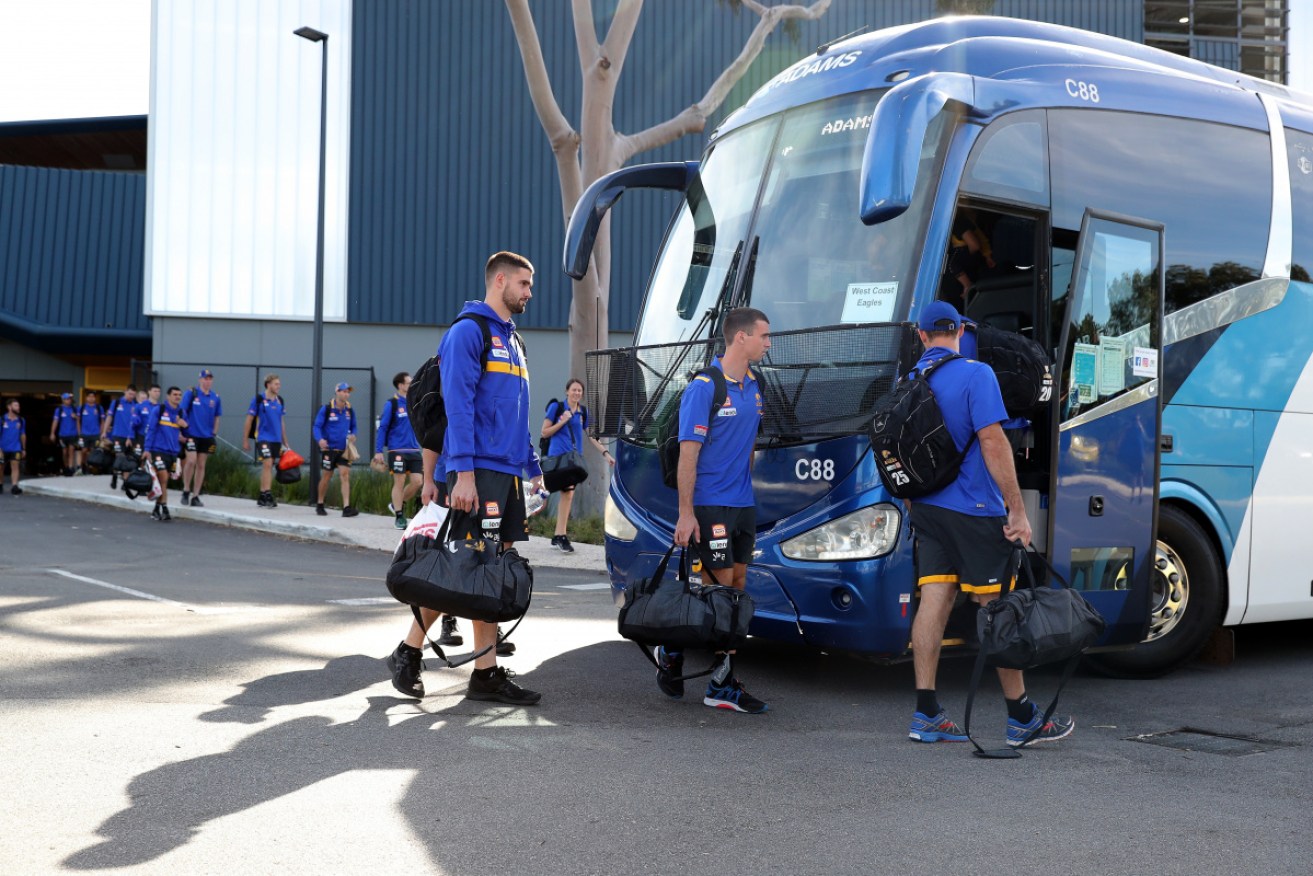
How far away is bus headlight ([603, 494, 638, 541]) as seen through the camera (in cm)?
734

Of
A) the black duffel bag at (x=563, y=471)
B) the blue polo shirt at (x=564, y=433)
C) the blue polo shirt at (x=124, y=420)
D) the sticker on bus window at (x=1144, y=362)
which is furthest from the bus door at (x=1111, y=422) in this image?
the blue polo shirt at (x=124, y=420)

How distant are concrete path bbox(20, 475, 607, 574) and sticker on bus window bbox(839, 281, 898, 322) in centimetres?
596

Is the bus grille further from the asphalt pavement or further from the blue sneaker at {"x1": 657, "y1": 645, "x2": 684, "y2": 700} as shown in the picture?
the asphalt pavement

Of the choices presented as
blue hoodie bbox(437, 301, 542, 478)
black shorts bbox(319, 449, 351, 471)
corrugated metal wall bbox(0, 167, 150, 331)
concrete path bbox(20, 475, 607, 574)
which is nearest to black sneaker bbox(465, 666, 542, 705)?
blue hoodie bbox(437, 301, 542, 478)

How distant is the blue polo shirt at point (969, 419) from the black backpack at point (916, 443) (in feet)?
0.11

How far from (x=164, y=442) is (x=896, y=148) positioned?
14.4 metres

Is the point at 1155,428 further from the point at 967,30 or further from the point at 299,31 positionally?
the point at 299,31

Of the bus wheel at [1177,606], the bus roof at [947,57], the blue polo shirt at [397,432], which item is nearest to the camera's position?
the bus roof at [947,57]

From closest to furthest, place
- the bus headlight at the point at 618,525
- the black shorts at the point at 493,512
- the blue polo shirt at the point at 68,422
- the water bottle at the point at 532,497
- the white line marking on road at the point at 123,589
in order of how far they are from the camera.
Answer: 1. the black shorts at the point at 493,512
2. the water bottle at the point at 532,497
3. the bus headlight at the point at 618,525
4. the white line marking on road at the point at 123,589
5. the blue polo shirt at the point at 68,422

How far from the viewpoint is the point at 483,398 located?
6.19 m

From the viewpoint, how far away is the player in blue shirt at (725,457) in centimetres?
612

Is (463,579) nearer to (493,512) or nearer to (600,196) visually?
(493,512)

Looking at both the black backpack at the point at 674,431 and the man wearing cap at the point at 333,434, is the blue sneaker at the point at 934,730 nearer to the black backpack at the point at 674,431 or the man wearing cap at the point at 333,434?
the black backpack at the point at 674,431

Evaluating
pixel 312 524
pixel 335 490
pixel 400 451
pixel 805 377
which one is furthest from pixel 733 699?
pixel 335 490
